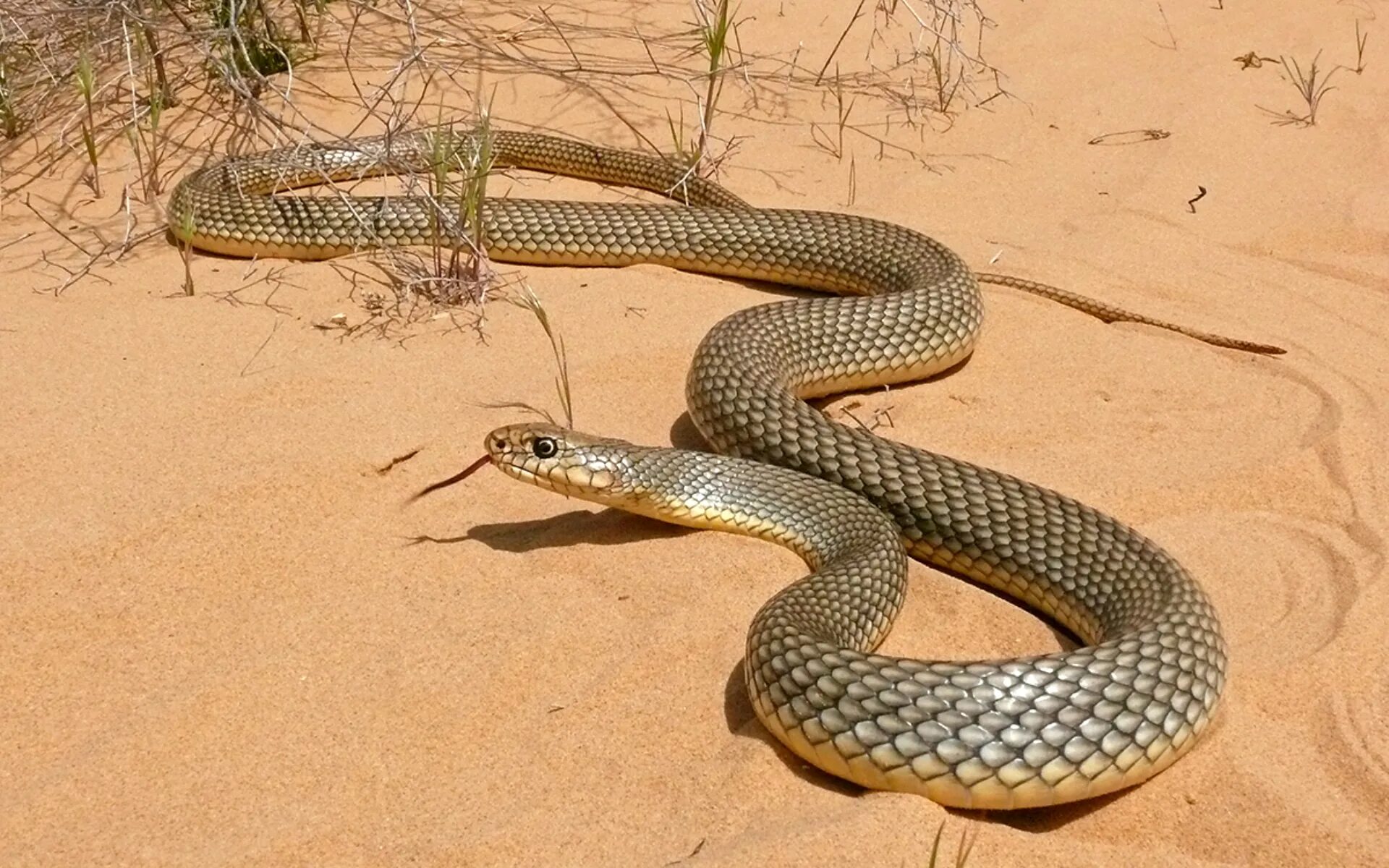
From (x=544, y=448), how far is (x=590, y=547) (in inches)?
14.1

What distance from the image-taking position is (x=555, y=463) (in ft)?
15.0

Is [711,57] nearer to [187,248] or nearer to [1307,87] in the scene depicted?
[187,248]

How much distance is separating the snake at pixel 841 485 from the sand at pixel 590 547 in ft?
0.42

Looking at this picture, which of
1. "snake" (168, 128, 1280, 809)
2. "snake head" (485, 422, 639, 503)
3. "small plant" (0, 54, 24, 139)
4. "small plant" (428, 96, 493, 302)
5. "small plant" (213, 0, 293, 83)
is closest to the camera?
"snake" (168, 128, 1280, 809)

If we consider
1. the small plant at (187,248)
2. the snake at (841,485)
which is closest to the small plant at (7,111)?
the snake at (841,485)

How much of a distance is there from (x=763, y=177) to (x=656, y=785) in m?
4.79

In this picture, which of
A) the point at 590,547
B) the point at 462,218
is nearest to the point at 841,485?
the point at 590,547

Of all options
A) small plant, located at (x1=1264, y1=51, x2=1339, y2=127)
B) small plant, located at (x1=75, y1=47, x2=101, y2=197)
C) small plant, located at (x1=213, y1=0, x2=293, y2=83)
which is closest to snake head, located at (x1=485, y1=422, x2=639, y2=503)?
small plant, located at (x1=75, y1=47, x2=101, y2=197)

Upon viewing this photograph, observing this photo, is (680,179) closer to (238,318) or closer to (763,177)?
(763,177)

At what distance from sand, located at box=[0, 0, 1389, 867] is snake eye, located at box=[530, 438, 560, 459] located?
289 millimetres

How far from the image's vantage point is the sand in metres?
3.44

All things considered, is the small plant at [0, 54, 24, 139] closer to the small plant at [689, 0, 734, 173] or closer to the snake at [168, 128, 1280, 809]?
the snake at [168, 128, 1280, 809]

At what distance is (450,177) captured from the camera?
7461 millimetres

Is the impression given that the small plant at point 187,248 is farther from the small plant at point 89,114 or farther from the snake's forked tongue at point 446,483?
the snake's forked tongue at point 446,483
